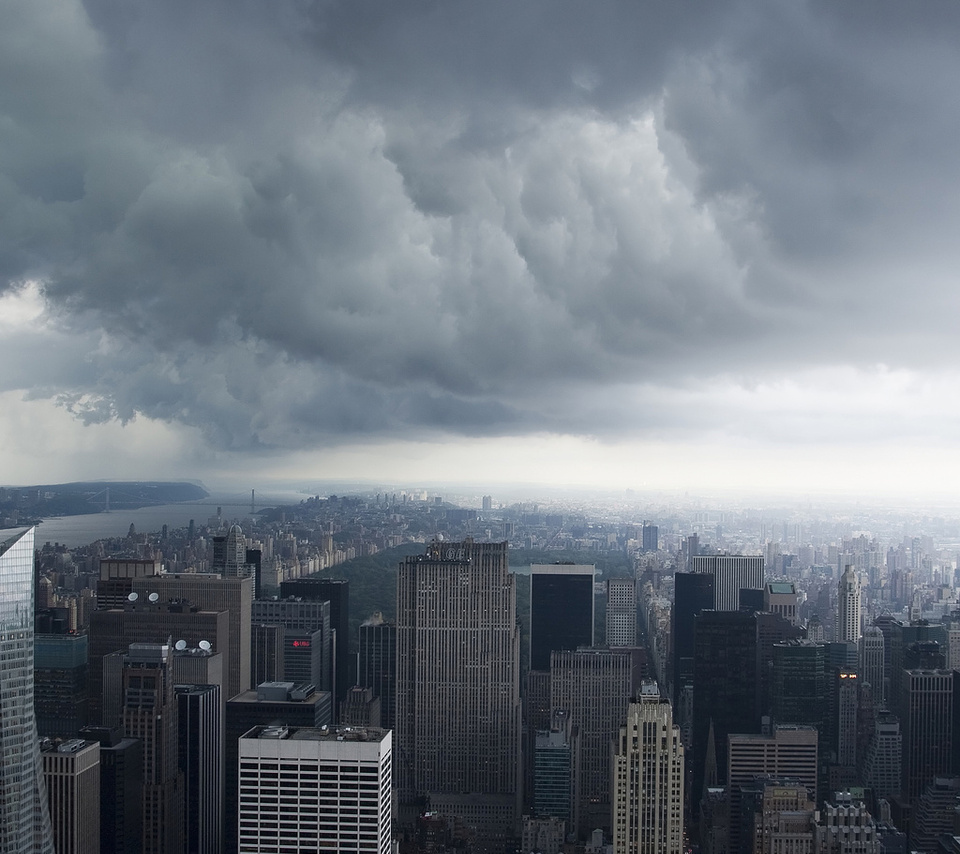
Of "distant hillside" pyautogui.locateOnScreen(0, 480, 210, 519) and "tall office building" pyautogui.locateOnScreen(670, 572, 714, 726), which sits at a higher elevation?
"distant hillside" pyautogui.locateOnScreen(0, 480, 210, 519)

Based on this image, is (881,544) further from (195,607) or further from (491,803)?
(195,607)

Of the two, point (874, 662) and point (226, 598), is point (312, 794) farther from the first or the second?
point (874, 662)

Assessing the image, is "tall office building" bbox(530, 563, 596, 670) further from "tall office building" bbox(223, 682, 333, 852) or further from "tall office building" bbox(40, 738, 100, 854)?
"tall office building" bbox(40, 738, 100, 854)

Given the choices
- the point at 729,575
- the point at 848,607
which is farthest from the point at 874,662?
the point at 729,575

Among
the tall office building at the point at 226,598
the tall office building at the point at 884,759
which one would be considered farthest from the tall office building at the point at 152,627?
the tall office building at the point at 884,759

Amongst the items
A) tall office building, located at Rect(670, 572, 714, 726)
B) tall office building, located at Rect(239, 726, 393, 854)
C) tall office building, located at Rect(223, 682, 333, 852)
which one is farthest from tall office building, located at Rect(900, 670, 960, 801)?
tall office building, located at Rect(239, 726, 393, 854)
